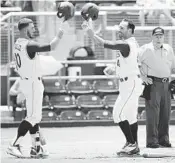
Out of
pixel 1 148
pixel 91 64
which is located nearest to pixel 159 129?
pixel 1 148

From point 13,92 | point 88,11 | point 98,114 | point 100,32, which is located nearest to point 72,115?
point 98,114

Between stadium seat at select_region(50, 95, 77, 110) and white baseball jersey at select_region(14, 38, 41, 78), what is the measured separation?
548 centimetres

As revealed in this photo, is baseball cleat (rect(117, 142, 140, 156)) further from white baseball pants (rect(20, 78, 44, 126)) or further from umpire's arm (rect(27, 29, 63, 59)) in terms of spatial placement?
umpire's arm (rect(27, 29, 63, 59))

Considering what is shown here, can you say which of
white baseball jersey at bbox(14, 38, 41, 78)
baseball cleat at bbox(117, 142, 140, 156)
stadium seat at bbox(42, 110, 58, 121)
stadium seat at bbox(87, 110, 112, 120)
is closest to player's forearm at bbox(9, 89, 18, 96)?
stadium seat at bbox(42, 110, 58, 121)

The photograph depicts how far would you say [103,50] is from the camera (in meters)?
17.0

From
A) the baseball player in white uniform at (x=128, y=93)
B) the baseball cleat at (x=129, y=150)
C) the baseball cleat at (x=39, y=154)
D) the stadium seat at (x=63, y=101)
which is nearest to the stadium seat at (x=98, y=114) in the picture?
the stadium seat at (x=63, y=101)

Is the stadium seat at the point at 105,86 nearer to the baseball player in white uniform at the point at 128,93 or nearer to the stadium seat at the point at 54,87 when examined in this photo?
the stadium seat at the point at 54,87

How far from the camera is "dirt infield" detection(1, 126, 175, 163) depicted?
1030 cm

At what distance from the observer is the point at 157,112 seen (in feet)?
39.4

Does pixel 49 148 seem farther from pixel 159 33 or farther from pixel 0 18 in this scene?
pixel 0 18

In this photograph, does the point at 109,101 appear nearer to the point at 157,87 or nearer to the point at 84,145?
the point at 84,145

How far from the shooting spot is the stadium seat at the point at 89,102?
16.4 metres

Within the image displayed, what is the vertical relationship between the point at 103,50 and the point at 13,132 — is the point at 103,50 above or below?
above

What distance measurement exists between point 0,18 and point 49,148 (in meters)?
6.17
